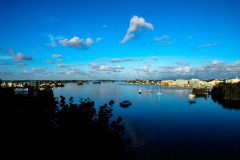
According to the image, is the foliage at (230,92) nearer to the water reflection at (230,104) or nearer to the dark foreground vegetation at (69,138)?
the water reflection at (230,104)

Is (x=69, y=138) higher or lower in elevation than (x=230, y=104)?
higher

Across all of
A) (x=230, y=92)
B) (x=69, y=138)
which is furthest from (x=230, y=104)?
(x=69, y=138)

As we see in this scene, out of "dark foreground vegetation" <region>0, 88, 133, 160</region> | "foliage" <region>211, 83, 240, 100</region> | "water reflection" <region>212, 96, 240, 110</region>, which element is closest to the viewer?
"dark foreground vegetation" <region>0, 88, 133, 160</region>

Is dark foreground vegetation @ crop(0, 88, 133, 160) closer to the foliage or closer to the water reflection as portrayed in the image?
the water reflection

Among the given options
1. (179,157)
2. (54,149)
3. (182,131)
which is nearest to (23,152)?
(54,149)

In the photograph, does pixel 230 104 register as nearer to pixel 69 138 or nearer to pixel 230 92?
pixel 230 92

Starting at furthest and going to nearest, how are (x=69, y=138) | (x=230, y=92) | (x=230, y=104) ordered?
1. (x=230, y=92)
2. (x=230, y=104)
3. (x=69, y=138)

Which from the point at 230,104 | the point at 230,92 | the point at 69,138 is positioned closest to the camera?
the point at 69,138

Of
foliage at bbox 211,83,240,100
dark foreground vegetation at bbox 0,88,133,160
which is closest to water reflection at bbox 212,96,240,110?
foliage at bbox 211,83,240,100

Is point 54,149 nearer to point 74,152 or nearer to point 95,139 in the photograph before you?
point 74,152

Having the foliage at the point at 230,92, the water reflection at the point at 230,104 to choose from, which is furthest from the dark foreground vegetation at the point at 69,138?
Answer: the foliage at the point at 230,92

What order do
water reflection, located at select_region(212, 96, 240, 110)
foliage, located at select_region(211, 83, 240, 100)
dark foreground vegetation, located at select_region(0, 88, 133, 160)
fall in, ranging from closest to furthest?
dark foreground vegetation, located at select_region(0, 88, 133, 160) < water reflection, located at select_region(212, 96, 240, 110) < foliage, located at select_region(211, 83, 240, 100)

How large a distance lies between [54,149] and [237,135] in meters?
39.4

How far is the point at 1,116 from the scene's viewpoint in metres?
9.27
